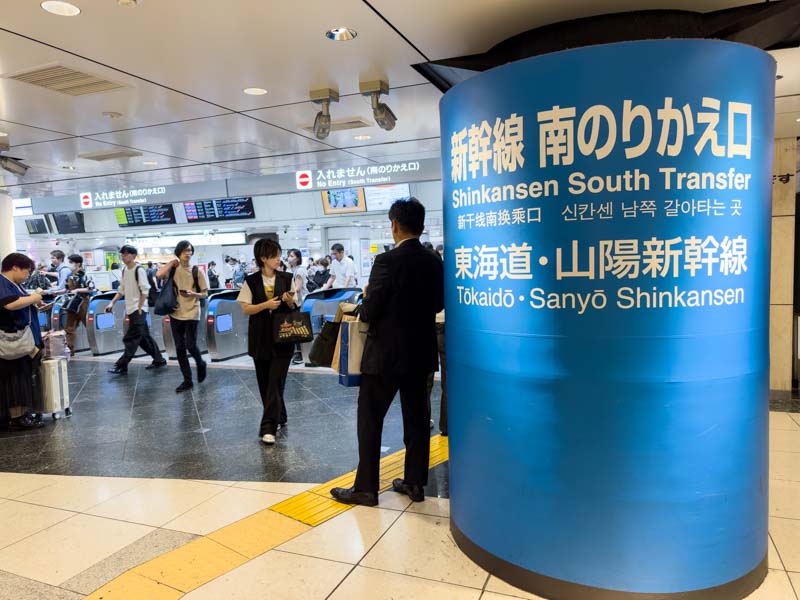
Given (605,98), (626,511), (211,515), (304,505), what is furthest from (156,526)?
(605,98)

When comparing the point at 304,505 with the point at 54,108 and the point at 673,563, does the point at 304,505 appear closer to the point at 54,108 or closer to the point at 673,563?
the point at 673,563


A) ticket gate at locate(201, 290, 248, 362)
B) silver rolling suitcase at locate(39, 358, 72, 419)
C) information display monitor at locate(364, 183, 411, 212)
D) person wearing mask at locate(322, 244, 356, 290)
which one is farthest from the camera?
information display monitor at locate(364, 183, 411, 212)

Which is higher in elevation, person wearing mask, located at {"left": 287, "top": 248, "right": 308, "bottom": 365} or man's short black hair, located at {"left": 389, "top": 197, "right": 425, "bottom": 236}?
man's short black hair, located at {"left": 389, "top": 197, "right": 425, "bottom": 236}

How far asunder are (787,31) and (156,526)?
3.90 m

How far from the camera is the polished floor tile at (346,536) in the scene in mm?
2773

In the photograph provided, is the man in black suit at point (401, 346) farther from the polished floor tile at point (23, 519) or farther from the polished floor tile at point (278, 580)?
the polished floor tile at point (23, 519)

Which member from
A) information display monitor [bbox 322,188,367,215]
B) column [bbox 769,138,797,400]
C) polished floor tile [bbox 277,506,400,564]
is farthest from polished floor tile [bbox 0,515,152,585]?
information display monitor [bbox 322,188,367,215]

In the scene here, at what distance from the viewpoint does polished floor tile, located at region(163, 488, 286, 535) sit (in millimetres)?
3113

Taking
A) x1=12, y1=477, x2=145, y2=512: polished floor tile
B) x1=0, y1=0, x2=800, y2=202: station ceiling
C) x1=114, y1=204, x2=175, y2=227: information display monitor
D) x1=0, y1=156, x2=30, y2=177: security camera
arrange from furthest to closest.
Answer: x1=114, y1=204, x2=175, y2=227: information display monitor < x1=0, y1=156, x2=30, y2=177: security camera < x1=12, y1=477, x2=145, y2=512: polished floor tile < x1=0, y1=0, x2=800, y2=202: station ceiling

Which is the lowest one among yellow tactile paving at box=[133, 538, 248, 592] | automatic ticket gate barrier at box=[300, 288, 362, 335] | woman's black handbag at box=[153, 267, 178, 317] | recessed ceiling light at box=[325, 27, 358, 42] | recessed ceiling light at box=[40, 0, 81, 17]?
yellow tactile paving at box=[133, 538, 248, 592]

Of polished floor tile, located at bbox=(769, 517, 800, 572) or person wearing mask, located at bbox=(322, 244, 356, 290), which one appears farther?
person wearing mask, located at bbox=(322, 244, 356, 290)

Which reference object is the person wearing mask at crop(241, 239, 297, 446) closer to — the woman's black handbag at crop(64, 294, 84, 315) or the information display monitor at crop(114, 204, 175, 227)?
the woman's black handbag at crop(64, 294, 84, 315)

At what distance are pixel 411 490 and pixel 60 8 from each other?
2.97 meters

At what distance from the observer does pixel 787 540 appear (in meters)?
2.81
